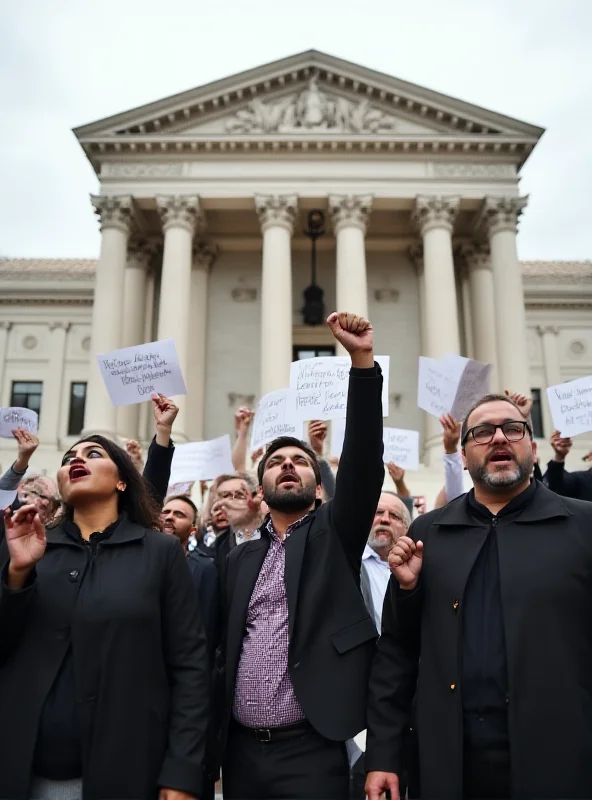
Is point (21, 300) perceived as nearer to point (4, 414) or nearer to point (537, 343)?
point (537, 343)

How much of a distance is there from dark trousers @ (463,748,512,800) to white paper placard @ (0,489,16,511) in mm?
3824

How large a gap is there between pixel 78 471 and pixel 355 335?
1.65m

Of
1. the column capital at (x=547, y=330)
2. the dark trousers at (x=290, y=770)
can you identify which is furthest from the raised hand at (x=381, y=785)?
the column capital at (x=547, y=330)

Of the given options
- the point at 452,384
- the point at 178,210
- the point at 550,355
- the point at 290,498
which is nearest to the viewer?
the point at 290,498

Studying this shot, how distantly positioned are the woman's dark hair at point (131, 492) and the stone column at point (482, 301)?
24399 mm

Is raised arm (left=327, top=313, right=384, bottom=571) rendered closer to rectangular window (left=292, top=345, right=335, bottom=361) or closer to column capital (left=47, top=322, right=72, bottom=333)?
rectangular window (left=292, top=345, right=335, bottom=361)

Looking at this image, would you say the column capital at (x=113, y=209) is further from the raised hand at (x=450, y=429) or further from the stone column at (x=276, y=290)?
the raised hand at (x=450, y=429)

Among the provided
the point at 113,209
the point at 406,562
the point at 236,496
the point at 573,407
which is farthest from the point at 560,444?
the point at 113,209

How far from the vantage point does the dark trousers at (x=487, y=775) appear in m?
2.96

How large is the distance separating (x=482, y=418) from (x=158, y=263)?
91.0 feet

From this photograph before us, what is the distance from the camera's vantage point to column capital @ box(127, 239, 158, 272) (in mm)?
28703

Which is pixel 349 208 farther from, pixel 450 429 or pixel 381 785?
pixel 381 785

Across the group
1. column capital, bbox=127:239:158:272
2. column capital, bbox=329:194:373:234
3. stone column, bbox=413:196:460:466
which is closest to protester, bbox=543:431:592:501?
stone column, bbox=413:196:460:466

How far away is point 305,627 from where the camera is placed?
3.45 m
